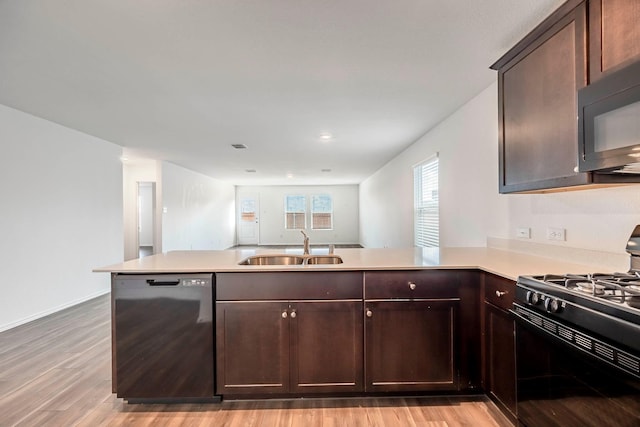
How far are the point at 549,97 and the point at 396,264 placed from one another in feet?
4.22

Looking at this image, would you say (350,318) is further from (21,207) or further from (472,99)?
(21,207)

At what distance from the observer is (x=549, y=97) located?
5.75 ft

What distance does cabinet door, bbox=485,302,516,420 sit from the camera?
5.74 feet

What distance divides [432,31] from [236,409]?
8.95 feet

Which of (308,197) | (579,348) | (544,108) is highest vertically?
(308,197)

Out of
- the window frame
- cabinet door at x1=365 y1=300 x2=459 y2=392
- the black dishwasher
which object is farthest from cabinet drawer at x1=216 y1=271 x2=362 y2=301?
the window frame

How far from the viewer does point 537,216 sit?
7.58 ft

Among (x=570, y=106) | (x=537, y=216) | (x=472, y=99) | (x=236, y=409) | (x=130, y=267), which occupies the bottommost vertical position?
(x=236, y=409)

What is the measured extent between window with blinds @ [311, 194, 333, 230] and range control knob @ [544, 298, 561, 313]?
426 inches

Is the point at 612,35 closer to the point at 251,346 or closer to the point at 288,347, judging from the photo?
the point at 288,347

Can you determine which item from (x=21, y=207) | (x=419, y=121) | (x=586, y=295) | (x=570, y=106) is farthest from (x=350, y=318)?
(x=21, y=207)

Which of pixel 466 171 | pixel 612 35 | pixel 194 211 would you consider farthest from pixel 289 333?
pixel 194 211

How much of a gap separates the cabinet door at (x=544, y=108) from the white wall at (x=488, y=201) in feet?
1.21

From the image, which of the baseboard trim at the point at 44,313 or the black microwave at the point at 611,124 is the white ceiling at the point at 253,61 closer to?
the black microwave at the point at 611,124
